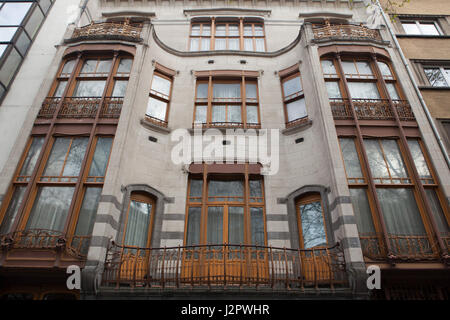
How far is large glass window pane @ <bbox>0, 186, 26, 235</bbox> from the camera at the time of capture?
8155 millimetres

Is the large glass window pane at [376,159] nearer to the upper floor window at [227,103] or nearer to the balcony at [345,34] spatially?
the upper floor window at [227,103]

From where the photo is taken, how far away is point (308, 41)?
39.0 ft

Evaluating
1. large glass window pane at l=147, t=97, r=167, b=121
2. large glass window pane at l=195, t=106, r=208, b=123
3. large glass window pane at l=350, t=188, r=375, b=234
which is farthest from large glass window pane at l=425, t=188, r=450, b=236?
large glass window pane at l=147, t=97, r=167, b=121

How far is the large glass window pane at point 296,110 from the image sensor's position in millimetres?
11445

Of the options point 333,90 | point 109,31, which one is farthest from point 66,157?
point 333,90

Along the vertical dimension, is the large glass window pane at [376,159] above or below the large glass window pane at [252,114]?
below

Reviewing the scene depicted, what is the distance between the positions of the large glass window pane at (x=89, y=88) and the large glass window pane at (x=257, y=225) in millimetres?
7293

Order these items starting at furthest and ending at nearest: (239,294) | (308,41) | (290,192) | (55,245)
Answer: (308,41), (290,192), (55,245), (239,294)

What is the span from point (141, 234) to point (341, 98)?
333 inches

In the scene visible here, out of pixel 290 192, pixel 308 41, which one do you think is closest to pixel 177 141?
pixel 290 192

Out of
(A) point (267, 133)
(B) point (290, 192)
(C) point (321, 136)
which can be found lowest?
(B) point (290, 192)

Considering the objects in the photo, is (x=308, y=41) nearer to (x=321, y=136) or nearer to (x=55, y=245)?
(x=321, y=136)

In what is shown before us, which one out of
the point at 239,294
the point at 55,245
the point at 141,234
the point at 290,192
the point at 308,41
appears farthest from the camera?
the point at 308,41

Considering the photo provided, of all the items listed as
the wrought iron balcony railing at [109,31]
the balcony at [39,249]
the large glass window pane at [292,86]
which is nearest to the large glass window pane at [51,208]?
the balcony at [39,249]
